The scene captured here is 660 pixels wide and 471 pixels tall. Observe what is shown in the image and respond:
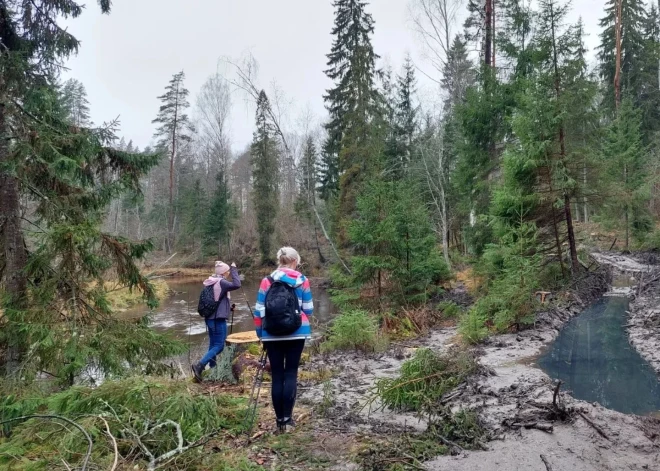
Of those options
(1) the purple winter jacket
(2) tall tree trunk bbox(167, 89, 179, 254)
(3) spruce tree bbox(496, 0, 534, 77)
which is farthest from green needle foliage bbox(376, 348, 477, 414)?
(2) tall tree trunk bbox(167, 89, 179, 254)

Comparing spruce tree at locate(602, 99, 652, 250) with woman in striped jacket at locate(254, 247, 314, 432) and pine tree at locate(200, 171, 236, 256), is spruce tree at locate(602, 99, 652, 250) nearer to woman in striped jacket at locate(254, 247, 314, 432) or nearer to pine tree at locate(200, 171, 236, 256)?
woman in striped jacket at locate(254, 247, 314, 432)

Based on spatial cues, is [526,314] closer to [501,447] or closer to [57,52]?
[501,447]

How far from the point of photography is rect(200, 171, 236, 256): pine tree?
123 feet

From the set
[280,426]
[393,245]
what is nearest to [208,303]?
[280,426]

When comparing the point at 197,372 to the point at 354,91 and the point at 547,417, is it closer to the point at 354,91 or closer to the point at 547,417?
the point at 547,417

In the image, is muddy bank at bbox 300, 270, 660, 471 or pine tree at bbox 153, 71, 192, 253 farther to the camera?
pine tree at bbox 153, 71, 192, 253

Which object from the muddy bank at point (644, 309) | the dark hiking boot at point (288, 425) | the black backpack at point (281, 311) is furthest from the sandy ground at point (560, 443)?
the muddy bank at point (644, 309)

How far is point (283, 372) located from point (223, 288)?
287cm

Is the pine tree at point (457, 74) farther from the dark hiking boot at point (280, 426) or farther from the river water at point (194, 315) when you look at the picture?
the dark hiking boot at point (280, 426)

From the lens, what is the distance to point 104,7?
666 cm

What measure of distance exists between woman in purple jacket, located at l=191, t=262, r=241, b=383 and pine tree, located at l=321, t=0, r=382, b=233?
14.1 m

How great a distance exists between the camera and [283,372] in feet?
14.3

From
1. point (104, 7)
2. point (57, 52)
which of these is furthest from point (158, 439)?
point (104, 7)

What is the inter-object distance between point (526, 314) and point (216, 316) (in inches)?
250
